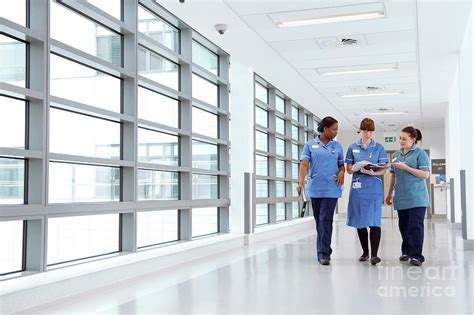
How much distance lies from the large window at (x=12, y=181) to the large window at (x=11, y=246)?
0.59 ft

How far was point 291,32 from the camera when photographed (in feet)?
23.4

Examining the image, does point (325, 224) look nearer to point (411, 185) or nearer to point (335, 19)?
point (411, 185)

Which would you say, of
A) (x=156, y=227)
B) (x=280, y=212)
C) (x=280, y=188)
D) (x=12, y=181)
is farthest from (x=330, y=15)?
(x=280, y=212)

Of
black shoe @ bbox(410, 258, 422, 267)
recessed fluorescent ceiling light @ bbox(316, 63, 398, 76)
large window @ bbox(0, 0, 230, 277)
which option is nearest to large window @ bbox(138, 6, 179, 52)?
large window @ bbox(0, 0, 230, 277)

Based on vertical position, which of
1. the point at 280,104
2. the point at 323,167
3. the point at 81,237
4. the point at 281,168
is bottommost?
the point at 81,237

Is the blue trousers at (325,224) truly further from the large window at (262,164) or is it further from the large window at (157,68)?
the large window at (262,164)

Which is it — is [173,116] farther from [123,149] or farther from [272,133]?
[272,133]

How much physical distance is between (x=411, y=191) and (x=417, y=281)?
126 centimetres

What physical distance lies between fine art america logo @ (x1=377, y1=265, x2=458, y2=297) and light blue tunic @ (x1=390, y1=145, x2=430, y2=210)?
663 millimetres

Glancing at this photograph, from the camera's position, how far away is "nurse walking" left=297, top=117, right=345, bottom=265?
5.84m

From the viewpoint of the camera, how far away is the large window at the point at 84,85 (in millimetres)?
4715

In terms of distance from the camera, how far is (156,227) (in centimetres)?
642

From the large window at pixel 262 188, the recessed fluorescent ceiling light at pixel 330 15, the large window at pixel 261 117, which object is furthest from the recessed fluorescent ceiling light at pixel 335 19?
the large window at pixel 262 188

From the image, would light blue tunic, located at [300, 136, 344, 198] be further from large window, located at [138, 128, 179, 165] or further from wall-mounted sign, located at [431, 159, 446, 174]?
wall-mounted sign, located at [431, 159, 446, 174]
